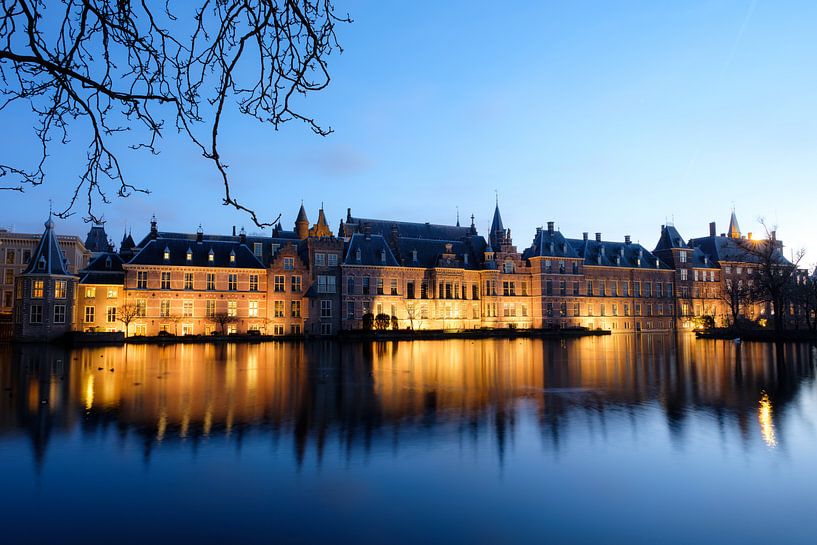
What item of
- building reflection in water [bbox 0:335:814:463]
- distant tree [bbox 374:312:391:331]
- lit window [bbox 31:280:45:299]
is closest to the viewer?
building reflection in water [bbox 0:335:814:463]

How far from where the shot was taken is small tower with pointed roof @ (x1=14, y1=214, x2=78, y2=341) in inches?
1907

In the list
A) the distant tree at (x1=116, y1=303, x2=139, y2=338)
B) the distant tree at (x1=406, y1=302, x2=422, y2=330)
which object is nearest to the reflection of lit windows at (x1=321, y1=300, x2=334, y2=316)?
the distant tree at (x1=406, y1=302, x2=422, y2=330)

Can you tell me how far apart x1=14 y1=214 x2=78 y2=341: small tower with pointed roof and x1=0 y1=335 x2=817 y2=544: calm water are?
29544mm

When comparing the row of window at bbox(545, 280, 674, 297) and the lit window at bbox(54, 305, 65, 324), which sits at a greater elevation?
the row of window at bbox(545, 280, 674, 297)

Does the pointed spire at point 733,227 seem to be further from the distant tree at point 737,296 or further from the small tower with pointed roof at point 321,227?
the small tower with pointed roof at point 321,227

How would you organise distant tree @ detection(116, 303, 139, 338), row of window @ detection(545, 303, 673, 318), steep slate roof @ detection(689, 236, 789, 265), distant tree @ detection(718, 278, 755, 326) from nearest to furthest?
distant tree @ detection(116, 303, 139, 338), distant tree @ detection(718, 278, 755, 326), row of window @ detection(545, 303, 673, 318), steep slate roof @ detection(689, 236, 789, 265)

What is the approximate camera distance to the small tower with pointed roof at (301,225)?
7531 centimetres

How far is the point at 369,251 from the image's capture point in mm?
63562

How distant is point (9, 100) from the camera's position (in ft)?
12.0

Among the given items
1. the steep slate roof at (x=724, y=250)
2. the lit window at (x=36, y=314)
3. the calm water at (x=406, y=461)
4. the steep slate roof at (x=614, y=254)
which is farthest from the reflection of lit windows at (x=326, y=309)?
the steep slate roof at (x=724, y=250)

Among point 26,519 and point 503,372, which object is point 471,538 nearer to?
point 26,519

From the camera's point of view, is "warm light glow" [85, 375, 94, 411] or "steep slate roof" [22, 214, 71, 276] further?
"steep slate roof" [22, 214, 71, 276]

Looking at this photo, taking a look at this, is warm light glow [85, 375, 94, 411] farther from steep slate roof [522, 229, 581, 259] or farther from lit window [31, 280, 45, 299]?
steep slate roof [522, 229, 581, 259]

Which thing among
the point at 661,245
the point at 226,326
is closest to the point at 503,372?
the point at 226,326
